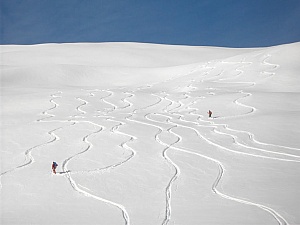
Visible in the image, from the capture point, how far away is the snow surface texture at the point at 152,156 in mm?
4168

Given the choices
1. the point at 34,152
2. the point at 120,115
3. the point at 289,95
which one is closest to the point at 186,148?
the point at 34,152

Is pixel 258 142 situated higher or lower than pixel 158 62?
lower

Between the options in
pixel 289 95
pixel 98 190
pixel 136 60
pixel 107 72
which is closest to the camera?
pixel 98 190

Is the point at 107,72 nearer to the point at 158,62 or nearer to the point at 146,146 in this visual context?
the point at 158,62

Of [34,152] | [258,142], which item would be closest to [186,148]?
[258,142]

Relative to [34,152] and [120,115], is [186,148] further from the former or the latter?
[120,115]

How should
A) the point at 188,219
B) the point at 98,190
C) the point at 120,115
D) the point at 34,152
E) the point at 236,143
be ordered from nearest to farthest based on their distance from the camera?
the point at 188,219, the point at 98,190, the point at 34,152, the point at 236,143, the point at 120,115

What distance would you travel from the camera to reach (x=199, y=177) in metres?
5.25

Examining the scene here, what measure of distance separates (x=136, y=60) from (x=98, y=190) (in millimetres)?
24358

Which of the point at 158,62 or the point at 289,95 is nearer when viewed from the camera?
the point at 289,95

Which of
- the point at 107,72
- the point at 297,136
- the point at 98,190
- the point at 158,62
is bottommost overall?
the point at 98,190

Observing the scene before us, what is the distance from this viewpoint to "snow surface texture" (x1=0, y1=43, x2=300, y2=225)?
4.17 m

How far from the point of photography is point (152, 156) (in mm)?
6242

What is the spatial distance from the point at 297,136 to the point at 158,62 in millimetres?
22310
